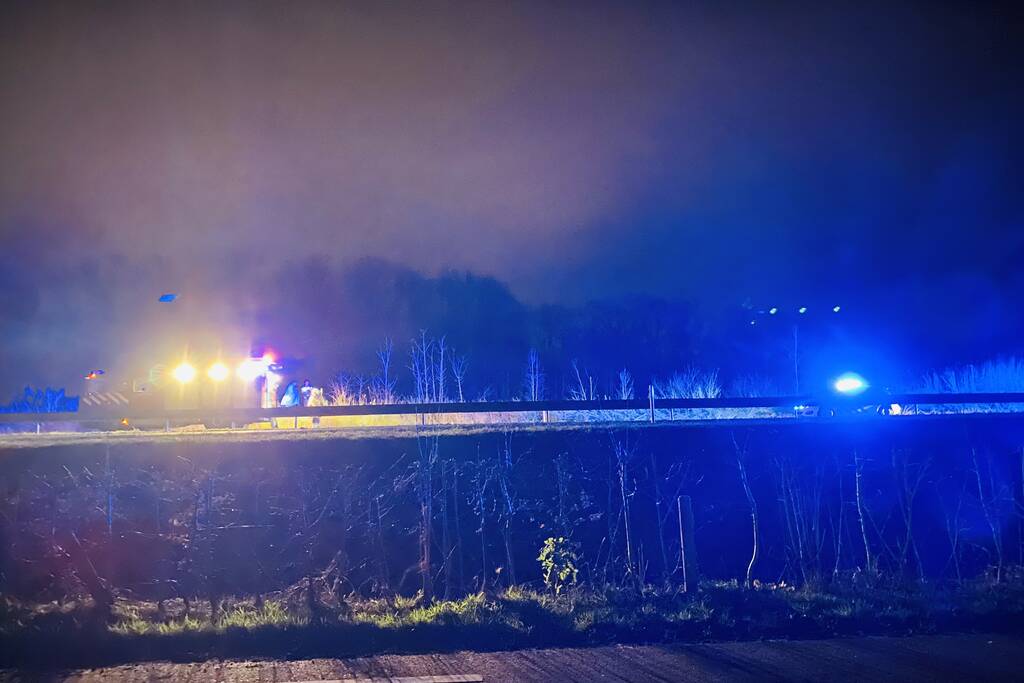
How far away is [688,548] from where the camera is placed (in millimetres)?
10641

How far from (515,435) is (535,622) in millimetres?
3337

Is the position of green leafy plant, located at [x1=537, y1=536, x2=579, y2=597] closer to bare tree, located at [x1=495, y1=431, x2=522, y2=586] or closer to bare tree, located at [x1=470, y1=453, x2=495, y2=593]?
bare tree, located at [x1=495, y1=431, x2=522, y2=586]

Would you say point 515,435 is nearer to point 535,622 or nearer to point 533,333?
point 535,622

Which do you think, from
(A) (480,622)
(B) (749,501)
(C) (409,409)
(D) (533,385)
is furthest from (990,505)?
(C) (409,409)

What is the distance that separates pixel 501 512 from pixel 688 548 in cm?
267

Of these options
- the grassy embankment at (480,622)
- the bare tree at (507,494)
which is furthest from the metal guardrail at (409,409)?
the grassy embankment at (480,622)

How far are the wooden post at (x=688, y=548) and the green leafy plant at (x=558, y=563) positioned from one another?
1.50 meters

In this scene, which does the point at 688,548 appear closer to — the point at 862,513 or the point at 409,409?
the point at 862,513

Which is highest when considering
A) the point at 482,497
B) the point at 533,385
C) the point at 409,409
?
the point at 533,385

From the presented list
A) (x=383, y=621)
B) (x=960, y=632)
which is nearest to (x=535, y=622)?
(x=383, y=621)

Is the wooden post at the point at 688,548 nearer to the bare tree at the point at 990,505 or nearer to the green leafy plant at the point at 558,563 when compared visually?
the green leafy plant at the point at 558,563

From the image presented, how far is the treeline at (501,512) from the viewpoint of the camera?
10633mm

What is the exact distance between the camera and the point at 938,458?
12.7 meters

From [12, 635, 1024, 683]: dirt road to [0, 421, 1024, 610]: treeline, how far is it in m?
2.46
